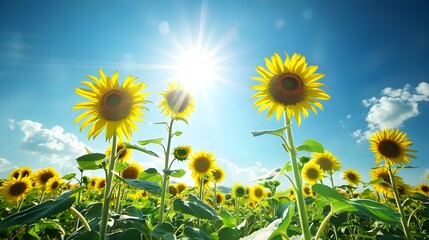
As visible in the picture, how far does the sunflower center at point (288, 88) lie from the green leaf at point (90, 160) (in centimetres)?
236

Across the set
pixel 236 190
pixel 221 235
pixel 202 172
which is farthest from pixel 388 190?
pixel 221 235

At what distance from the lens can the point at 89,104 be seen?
357 cm

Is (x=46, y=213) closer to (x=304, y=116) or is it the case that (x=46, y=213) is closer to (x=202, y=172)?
(x=304, y=116)

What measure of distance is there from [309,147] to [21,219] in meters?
2.55

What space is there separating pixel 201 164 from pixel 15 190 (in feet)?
19.7

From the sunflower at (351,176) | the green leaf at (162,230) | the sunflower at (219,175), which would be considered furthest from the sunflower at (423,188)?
the green leaf at (162,230)

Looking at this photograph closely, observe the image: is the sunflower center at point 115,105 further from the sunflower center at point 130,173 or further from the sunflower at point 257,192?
the sunflower at point 257,192

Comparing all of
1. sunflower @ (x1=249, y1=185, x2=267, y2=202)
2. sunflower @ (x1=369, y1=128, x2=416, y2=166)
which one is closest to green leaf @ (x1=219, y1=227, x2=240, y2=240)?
sunflower @ (x1=369, y1=128, x2=416, y2=166)

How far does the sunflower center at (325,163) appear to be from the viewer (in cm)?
823

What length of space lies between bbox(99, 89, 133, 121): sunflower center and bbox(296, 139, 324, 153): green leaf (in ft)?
7.46

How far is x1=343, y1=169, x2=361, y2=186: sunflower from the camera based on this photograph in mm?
9367

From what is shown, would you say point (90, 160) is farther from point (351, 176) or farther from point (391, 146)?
point (351, 176)

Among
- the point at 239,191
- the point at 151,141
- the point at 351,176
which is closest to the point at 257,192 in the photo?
the point at 239,191

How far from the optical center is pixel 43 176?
9398mm
